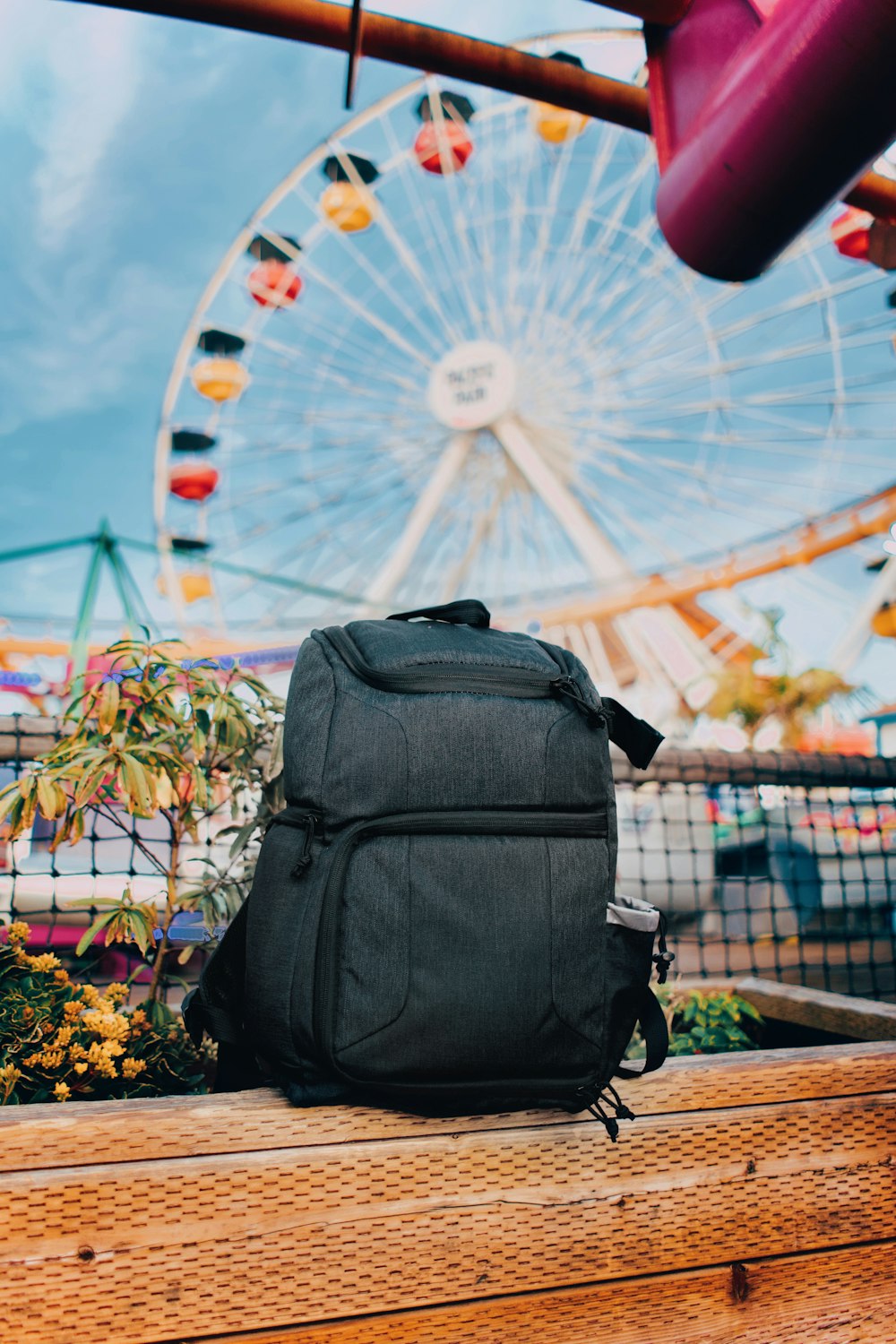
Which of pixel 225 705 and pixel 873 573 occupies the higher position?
pixel 873 573

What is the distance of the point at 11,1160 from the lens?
687 mm

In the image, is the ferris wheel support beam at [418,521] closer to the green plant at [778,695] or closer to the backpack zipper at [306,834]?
the green plant at [778,695]

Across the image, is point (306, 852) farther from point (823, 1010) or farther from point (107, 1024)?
point (823, 1010)

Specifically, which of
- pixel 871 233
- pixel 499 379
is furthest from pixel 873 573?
pixel 871 233

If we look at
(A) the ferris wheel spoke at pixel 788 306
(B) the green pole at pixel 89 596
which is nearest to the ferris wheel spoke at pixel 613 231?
(A) the ferris wheel spoke at pixel 788 306

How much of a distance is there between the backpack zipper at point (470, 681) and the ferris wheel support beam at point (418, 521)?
38.2 ft

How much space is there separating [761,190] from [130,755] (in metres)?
0.94

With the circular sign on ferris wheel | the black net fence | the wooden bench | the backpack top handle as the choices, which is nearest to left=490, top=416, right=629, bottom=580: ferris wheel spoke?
the circular sign on ferris wheel

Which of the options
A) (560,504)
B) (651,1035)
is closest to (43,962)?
(651,1035)

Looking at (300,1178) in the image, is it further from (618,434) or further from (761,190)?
(618,434)

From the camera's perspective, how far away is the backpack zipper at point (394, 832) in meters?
0.78

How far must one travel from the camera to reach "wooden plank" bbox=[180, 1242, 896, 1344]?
→ 759 millimetres

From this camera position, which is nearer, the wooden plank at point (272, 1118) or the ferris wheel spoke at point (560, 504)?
the wooden plank at point (272, 1118)

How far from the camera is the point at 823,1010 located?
141 centimetres
